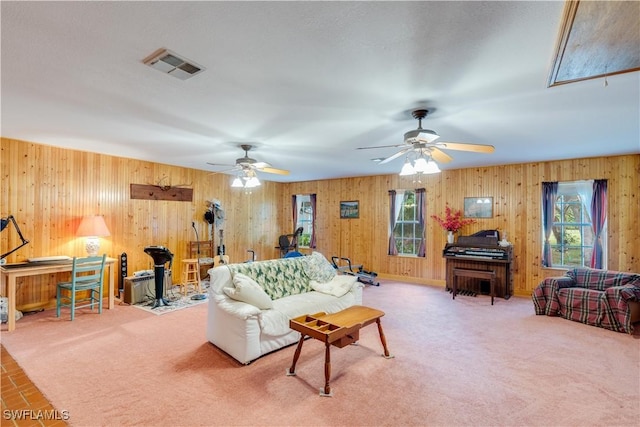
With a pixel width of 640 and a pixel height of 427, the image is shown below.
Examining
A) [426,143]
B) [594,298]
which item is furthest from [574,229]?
[426,143]

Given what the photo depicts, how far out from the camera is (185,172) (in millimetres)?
6371

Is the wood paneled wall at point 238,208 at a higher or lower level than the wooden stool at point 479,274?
higher

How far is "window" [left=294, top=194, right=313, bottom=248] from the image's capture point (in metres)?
8.76

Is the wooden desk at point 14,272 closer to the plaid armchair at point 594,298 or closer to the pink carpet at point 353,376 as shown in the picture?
the pink carpet at point 353,376

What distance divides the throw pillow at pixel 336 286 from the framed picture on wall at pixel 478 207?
10.9 ft

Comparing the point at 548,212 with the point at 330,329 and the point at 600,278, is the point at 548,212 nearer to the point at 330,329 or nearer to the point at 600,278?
the point at 600,278

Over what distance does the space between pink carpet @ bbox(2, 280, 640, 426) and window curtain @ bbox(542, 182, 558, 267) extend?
1.73 meters

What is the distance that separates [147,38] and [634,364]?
15.8 ft

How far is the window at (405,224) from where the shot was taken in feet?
22.7

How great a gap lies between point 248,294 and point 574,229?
5.68 meters

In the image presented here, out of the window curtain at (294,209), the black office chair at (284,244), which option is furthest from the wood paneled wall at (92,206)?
the window curtain at (294,209)

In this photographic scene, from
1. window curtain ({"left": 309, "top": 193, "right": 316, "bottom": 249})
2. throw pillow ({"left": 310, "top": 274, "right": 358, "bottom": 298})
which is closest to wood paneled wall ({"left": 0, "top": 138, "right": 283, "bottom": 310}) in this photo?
window curtain ({"left": 309, "top": 193, "right": 316, "bottom": 249})

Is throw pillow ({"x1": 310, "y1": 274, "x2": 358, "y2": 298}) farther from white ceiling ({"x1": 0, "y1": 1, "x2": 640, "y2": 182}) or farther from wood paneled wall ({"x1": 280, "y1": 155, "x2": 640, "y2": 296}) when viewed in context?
wood paneled wall ({"x1": 280, "y1": 155, "x2": 640, "y2": 296})

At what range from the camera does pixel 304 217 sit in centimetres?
884
